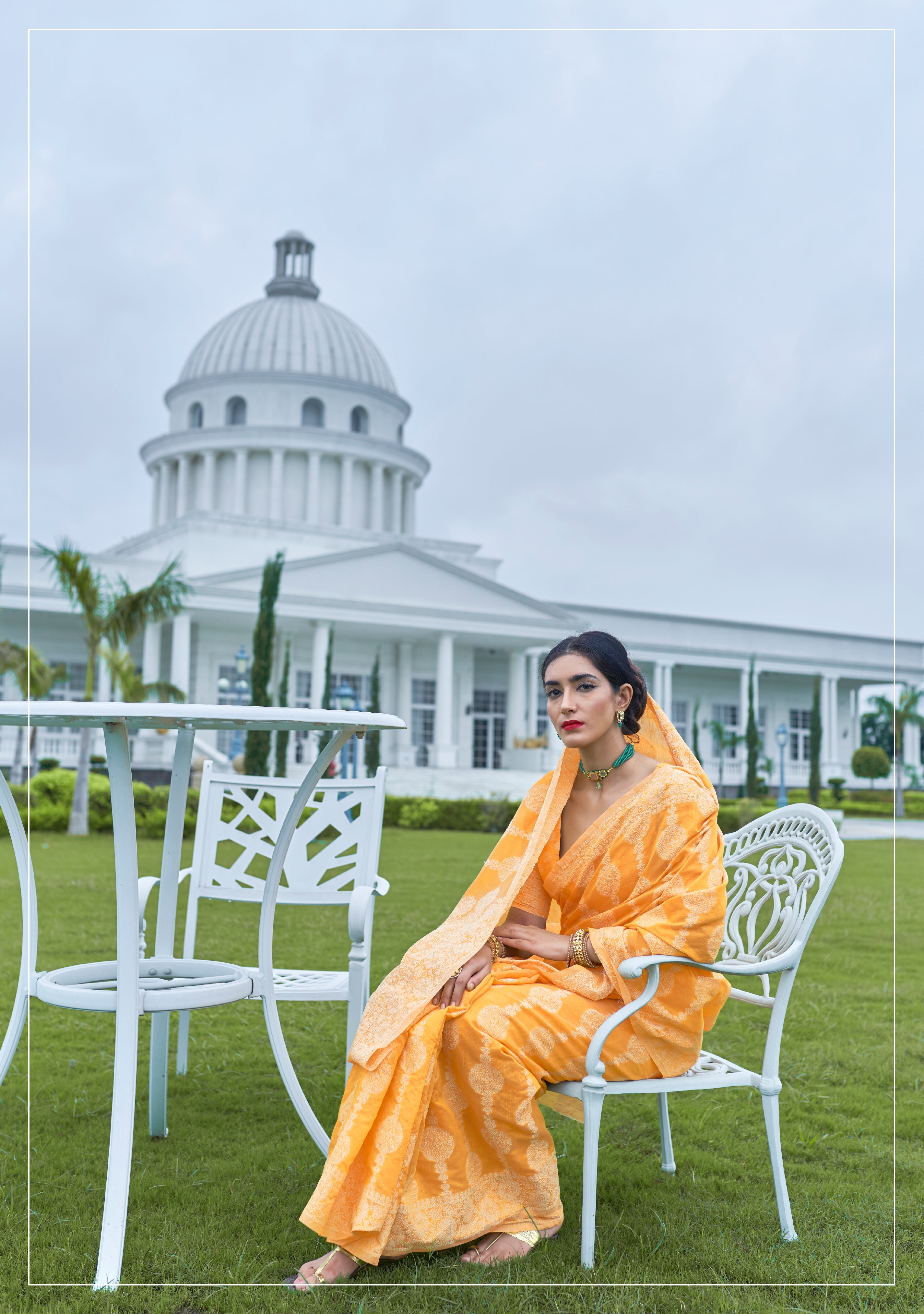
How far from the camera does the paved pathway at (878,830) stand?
18.7 meters

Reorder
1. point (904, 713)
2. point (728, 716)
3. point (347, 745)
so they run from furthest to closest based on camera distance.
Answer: point (728, 716)
point (904, 713)
point (347, 745)

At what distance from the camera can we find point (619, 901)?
273 cm

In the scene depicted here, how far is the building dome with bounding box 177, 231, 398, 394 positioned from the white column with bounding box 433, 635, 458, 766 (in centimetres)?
1291

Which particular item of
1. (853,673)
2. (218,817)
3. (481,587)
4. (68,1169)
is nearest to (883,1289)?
(68,1169)

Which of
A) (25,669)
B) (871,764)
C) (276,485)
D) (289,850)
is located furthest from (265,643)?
(871,764)

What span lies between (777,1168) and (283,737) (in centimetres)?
1854

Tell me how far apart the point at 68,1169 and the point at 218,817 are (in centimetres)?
123

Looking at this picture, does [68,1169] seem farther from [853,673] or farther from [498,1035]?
[853,673]

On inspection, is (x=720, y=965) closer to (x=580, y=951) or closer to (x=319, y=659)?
(x=580, y=951)

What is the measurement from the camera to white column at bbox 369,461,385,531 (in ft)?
118

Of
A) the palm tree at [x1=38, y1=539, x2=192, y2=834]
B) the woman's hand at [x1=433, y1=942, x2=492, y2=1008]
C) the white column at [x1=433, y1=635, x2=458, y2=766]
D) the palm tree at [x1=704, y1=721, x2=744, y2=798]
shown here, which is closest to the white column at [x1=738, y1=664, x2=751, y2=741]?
the palm tree at [x1=704, y1=721, x2=744, y2=798]

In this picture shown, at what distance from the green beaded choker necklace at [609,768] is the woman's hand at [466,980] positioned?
0.52 m

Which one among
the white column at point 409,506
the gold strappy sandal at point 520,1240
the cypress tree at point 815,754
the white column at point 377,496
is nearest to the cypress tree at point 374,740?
the cypress tree at point 815,754

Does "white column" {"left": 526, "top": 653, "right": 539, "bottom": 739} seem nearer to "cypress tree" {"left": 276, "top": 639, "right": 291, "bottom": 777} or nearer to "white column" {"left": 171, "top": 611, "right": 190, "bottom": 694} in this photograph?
"cypress tree" {"left": 276, "top": 639, "right": 291, "bottom": 777}
